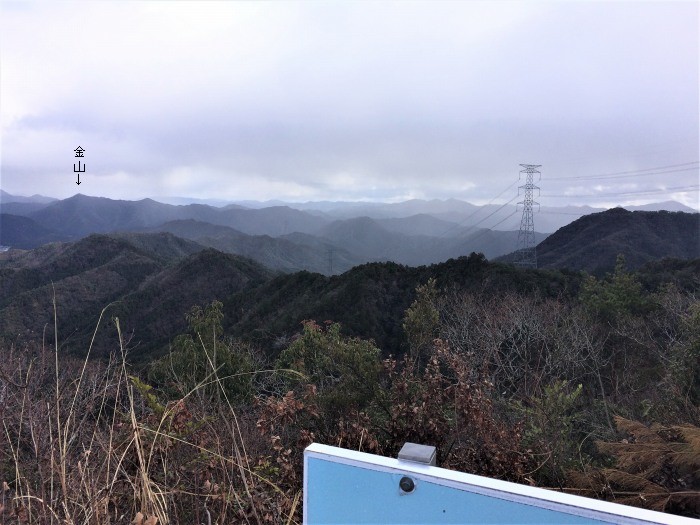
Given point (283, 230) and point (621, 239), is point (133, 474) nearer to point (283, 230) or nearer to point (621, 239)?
point (621, 239)

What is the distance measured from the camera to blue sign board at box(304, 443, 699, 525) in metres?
1.11

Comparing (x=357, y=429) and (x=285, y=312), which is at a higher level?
(x=357, y=429)

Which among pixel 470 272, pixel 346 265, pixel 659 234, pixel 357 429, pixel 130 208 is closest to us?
pixel 357 429

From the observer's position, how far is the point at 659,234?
154 ft

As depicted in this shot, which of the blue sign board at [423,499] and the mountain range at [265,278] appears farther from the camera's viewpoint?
the mountain range at [265,278]

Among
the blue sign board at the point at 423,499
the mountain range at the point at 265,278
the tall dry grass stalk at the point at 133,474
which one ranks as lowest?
the mountain range at the point at 265,278

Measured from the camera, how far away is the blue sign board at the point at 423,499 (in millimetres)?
1111

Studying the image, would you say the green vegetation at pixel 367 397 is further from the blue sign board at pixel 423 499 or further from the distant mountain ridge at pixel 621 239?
the distant mountain ridge at pixel 621 239

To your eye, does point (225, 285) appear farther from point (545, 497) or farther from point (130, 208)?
point (130, 208)

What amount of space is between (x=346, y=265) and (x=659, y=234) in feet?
168

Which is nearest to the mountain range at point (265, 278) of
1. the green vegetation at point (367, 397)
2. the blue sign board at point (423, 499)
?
the green vegetation at point (367, 397)

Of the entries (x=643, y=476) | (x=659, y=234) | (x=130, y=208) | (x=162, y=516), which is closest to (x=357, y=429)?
(x=162, y=516)

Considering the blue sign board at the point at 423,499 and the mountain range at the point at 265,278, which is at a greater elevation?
the blue sign board at the point at 423,499

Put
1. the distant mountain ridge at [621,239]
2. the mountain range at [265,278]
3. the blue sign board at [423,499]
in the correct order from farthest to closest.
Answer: the distant mountain ridge at [621,239]
the mountain range at [265,278]
the blue sign board at [423,499]
